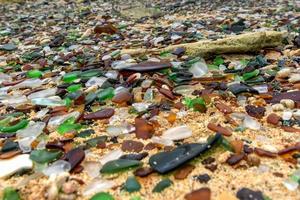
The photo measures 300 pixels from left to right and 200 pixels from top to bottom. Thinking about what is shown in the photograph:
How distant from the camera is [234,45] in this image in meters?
4.76

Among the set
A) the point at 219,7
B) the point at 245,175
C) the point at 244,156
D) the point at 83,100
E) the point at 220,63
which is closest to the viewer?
the point at 245,175

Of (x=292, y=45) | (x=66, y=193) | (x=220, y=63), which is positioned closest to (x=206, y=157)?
(x=66, y=193)

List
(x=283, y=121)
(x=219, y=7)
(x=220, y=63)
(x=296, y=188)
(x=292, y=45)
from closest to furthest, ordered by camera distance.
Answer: (x=296, y=188) → (x=283, y=121) → (x=220, y=63) → (x=292, y=45) → (x=219, y=7)

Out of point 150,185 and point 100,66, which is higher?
point 150,185

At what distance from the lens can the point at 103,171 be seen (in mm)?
2537

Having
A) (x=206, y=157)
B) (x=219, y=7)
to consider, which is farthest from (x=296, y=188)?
(x=219, y=7)

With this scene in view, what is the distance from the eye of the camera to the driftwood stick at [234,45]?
4.71 meters

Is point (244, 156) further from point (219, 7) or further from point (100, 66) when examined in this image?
point (219, 7)

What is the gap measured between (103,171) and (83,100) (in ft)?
3.95

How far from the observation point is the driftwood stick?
4707mm

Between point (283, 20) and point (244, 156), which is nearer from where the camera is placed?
point (244, 156)

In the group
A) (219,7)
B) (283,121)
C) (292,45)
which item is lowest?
(219,7)

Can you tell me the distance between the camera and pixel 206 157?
8.48ft

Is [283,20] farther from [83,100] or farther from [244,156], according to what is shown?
[244,156]
